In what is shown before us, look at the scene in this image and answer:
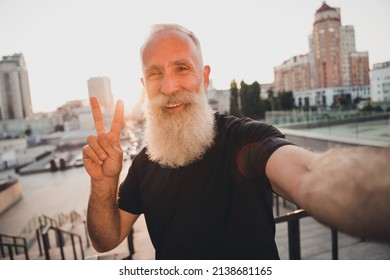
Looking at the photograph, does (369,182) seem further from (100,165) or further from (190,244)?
(100,165)

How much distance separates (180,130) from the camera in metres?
1.12

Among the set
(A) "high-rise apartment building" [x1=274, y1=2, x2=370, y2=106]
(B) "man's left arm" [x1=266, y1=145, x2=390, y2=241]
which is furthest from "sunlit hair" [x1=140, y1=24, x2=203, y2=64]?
(A) "high-rise apartment building" [x1=274, y1=2, x2=370, y2=106]

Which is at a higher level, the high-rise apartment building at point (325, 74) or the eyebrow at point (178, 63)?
the high-rise apartment building at point (325, 74)

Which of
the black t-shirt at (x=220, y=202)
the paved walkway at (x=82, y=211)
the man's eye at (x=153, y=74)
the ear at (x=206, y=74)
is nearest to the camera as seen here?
the black t-shirt at (x=220, y=202)

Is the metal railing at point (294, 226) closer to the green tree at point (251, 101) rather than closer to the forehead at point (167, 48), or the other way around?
the forehead at point (167, 48)

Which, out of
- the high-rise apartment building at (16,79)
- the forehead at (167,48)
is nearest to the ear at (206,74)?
the forehead at (167,48)

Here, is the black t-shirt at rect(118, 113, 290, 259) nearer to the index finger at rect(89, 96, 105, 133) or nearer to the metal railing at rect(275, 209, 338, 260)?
the index finger at rect(89, 96, 105, 133)

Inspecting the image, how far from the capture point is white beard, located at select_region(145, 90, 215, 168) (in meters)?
0.99

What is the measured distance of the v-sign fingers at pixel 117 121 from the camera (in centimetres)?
99

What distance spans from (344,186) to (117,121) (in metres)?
0.80

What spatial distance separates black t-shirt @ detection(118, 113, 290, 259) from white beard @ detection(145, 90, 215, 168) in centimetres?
5
